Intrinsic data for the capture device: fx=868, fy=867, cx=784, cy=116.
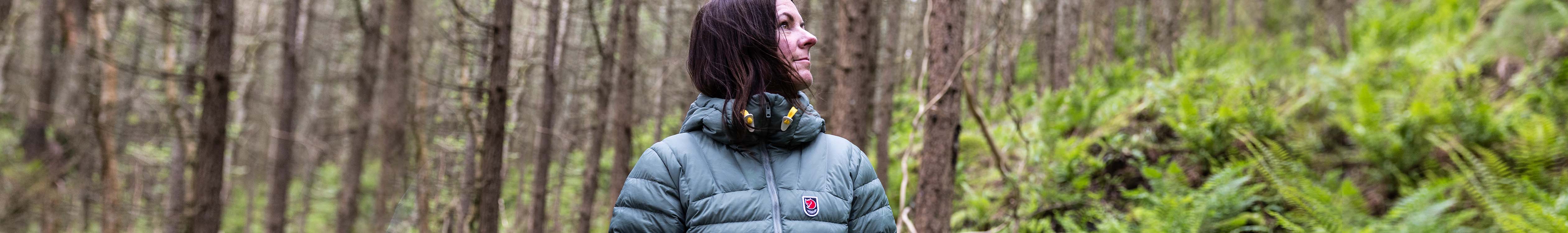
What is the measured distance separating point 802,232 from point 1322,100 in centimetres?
714

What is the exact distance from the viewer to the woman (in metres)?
1.57

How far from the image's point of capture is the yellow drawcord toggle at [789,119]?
1602mm

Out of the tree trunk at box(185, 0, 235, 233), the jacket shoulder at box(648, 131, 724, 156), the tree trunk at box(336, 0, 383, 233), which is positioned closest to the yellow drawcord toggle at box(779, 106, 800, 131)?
the jacket shoulder at box(648, 131, 724, 156)

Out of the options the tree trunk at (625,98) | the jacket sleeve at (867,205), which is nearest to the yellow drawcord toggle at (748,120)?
the jacket sleeve at (867,205)

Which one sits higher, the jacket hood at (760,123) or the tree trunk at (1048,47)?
the tree trunk at (1048,47)

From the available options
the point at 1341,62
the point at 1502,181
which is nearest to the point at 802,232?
the point at 1502,181

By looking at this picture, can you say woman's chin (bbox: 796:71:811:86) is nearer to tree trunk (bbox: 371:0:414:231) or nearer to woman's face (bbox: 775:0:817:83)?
woman's face (bbox: 775:0:817:83)

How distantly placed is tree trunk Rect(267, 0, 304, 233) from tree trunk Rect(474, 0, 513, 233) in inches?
281

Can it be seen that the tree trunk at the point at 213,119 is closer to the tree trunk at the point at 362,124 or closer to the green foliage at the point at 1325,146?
the tree trunk at the point at 362,124

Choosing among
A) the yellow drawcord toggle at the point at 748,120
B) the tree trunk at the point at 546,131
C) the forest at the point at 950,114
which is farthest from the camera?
the tree trunk at the point at 546,131

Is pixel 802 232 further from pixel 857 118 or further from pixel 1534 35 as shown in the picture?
pixel 1534 35

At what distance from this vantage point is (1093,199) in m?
6.78

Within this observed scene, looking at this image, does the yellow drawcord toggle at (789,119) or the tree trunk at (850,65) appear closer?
the yellow drawcord toggle at (789,119)

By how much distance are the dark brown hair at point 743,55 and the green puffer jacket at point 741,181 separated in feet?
0.11
